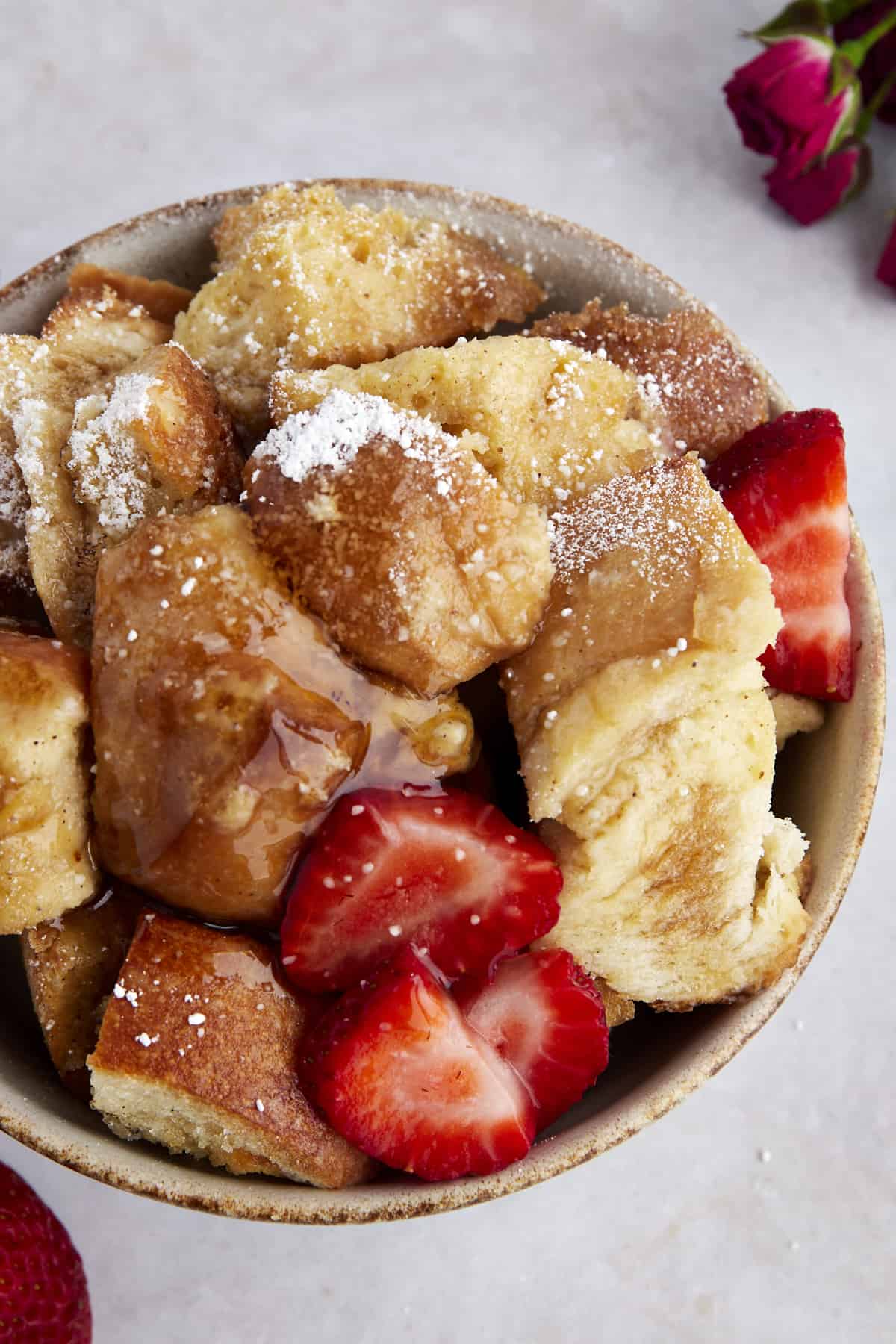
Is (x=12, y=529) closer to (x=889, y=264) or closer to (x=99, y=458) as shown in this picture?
(x=99, y=458)

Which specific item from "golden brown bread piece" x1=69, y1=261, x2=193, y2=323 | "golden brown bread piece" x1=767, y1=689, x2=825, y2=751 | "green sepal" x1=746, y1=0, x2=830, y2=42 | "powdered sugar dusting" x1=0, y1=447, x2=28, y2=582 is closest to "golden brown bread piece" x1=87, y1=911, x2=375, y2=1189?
"powdered sugar dusting" x1=0, y1=447, x2=28, y2=582

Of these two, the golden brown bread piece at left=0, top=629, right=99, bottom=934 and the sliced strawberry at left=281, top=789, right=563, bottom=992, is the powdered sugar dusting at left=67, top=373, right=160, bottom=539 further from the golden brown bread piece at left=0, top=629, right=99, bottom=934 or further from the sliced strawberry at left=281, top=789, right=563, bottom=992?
the sliced strawberry at left=281, top=789, right=563, bottom=992

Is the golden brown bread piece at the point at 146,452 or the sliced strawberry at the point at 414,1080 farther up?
the golden brown bread piece at the point at 146,452

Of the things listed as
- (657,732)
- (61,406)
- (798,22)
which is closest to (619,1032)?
(657,732)

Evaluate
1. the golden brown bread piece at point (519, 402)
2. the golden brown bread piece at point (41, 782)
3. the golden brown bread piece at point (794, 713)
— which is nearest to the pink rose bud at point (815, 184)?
the golden brown bread piece at point (519, 402)

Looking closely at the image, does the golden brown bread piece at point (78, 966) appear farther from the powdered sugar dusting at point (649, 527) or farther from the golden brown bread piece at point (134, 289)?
the golden brown bread piece at point (134, 289)
